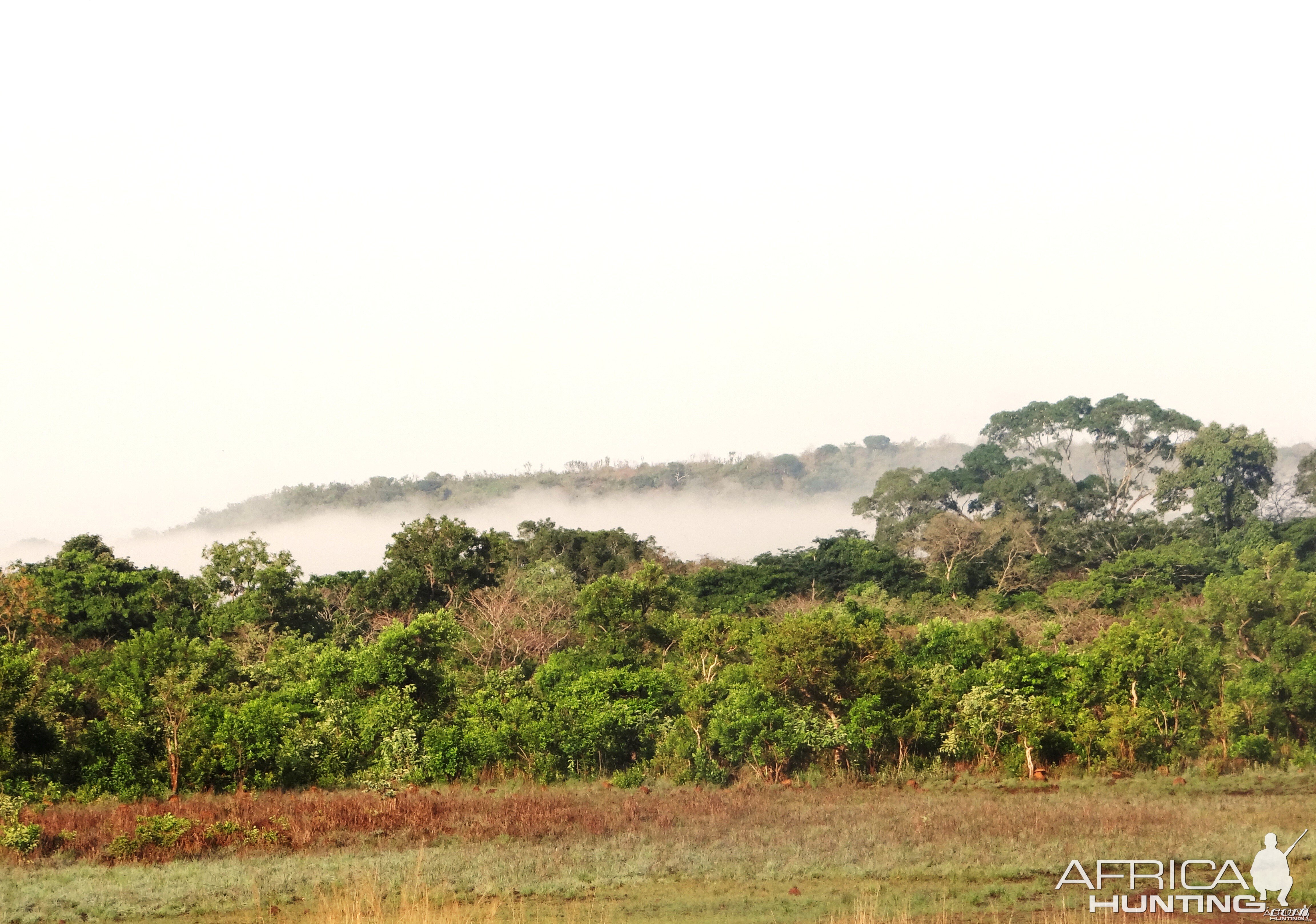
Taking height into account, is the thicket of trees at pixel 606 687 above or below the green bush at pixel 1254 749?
above

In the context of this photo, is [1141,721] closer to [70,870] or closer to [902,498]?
[70,870]

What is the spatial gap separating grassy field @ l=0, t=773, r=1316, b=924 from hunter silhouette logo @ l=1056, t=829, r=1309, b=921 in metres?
0.24

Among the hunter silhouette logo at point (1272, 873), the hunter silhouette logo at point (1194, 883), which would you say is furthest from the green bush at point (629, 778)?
the hunter silhouette logo at point (1272, 873)

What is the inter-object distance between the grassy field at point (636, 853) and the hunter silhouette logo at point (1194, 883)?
0.78ft

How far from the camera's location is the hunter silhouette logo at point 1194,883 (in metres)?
12.0

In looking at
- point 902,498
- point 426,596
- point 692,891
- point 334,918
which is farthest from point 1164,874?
point 902,498

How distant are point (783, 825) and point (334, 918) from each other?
770 cm

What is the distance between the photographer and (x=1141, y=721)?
22.3 metres

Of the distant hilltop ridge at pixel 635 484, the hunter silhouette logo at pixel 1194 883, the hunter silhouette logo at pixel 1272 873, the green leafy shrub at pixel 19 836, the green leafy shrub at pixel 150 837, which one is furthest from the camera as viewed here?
the distant hilltop ridge at pixel 635 484

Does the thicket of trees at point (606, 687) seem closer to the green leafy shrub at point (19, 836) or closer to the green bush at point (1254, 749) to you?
the green bush at point (1254, 749)

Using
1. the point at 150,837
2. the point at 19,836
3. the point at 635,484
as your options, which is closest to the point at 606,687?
the point at 150,837

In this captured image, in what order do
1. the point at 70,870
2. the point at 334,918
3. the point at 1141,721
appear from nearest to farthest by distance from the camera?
the point at 334,918, the point at 70,870, the point at 1141,721

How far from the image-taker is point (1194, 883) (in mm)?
12945

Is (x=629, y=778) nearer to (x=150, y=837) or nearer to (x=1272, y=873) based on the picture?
(x=150, y=837)
